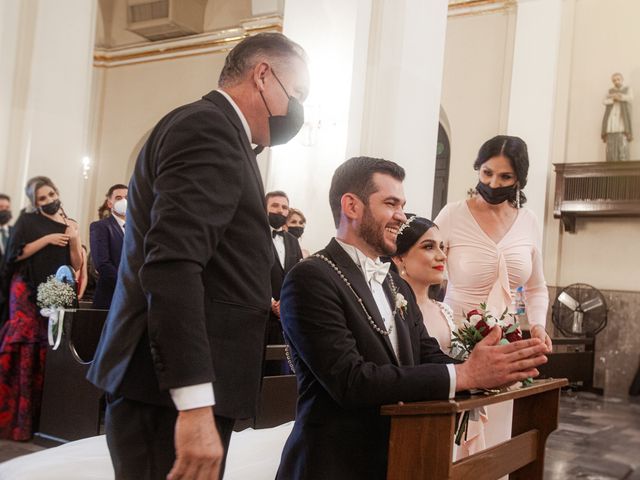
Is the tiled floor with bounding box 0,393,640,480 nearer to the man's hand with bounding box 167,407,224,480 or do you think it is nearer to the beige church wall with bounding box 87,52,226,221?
the man's hand with bounding box 167,407,224,480

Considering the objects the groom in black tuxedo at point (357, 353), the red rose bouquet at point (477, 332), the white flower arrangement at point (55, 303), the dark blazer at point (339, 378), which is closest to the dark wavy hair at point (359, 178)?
the groom in black tuxedo at point (357, 353)

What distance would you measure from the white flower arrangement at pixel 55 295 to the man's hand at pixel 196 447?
371 cm

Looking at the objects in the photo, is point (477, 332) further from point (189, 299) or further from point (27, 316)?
point (27, 316)

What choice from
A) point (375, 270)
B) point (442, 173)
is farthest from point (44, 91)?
point (442, 173)

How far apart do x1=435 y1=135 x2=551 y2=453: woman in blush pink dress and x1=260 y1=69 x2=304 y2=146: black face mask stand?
1835 millimetres

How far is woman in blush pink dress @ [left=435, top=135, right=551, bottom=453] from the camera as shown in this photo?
3594 millimetres

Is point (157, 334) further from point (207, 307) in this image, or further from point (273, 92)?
point (273, 92)

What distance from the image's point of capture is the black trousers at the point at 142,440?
5.52 feet

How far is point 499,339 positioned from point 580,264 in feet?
30.0

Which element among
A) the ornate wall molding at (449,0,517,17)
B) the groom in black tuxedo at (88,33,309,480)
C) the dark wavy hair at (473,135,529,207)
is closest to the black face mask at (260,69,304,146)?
the groom in black tuxedo at (88,33,309,480)

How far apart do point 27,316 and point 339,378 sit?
3838 millimetres

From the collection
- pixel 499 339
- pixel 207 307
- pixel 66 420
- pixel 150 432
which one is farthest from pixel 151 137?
pixel 66 420

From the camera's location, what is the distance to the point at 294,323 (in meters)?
2.24

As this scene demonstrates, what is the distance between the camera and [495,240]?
372cm
